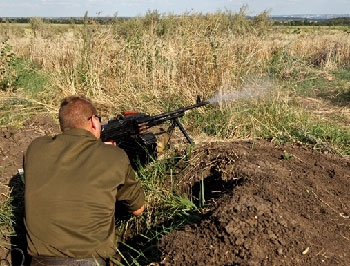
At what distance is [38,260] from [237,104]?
13.2 ft

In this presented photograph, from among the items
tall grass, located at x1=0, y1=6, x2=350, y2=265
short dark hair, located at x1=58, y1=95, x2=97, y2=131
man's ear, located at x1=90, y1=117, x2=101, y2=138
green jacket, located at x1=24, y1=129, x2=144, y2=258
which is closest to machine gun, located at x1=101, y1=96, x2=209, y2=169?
man's ear, located at x1=90, y1=117, x2=101, y2=138

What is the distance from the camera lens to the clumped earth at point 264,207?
235 centimetres

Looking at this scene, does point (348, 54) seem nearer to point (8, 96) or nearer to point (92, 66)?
point (92, 66)

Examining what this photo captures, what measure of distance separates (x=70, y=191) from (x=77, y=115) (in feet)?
1.75

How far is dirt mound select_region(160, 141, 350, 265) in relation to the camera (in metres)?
2.34

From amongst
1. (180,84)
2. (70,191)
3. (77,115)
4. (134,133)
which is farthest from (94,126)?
(180,84)

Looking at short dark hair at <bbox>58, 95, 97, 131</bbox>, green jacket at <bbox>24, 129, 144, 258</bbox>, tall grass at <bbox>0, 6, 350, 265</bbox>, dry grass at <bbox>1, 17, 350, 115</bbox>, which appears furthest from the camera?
dry grass at <bbox>1, 17, 350, 115</bbox>

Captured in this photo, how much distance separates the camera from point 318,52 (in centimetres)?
1441

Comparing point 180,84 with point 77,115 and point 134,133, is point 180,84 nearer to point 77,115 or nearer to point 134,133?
point 134,133

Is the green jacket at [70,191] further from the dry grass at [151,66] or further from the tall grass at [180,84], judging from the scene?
the dry grass at [151,66]

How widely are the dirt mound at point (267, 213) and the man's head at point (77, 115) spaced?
949mm

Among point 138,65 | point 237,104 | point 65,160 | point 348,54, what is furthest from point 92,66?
point 348,54

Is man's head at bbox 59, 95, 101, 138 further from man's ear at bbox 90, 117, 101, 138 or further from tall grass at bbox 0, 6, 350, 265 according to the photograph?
tall grass at bbox 0, 6, 350, 265

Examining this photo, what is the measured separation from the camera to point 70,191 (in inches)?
89.2
